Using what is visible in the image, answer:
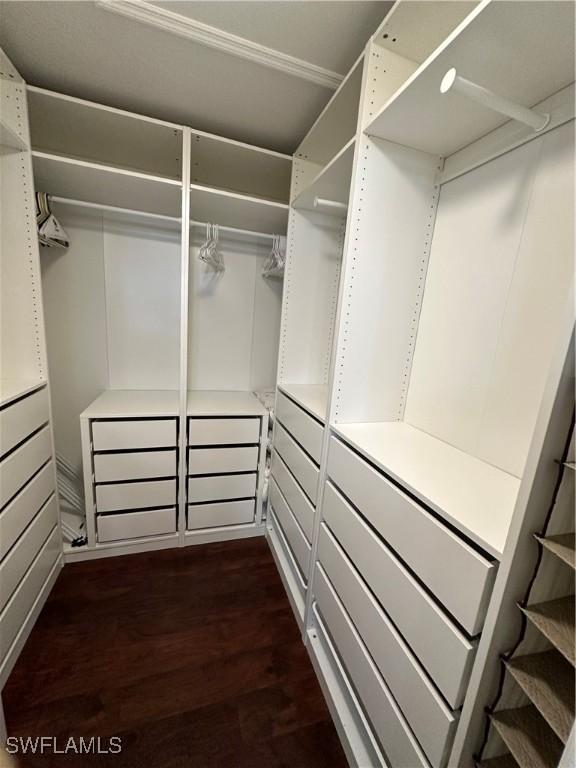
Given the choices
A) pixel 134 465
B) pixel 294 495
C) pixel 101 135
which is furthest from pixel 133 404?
pixel 101 135

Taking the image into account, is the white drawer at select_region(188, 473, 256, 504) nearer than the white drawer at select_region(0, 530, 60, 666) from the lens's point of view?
No

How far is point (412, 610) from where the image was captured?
0.77m

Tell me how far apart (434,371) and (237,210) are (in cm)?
138

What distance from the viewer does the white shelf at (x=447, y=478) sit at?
2.16 feet

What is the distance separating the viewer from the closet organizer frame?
4.65 ft

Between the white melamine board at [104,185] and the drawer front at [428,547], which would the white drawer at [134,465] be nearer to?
the drawer front at [428,547]

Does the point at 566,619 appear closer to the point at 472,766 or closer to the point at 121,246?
the point at 472,766

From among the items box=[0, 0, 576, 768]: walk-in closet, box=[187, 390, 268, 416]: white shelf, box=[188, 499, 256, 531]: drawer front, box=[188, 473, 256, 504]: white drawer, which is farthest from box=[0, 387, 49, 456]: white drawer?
box=[188, 499, 256, 531]: drawer front

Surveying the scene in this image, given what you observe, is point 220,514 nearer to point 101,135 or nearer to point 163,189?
point 163,189

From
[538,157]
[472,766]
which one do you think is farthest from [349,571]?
[538,157]

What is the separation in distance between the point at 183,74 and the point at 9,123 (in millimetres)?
718

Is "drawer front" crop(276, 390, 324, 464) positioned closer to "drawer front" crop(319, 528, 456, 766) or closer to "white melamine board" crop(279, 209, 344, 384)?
"white melamine board" crop(279, 209, 344, 384)

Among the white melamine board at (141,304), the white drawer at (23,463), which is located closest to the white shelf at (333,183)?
the white melamine board at (141,304)

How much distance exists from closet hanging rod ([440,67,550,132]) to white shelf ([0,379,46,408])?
163 centimetres
